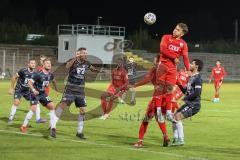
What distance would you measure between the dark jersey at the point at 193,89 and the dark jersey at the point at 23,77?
17.5 ft

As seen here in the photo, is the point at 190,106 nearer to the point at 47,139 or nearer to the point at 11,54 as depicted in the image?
the point at 47,139

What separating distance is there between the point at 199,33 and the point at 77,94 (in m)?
91.9

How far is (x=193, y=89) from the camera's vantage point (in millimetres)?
12188

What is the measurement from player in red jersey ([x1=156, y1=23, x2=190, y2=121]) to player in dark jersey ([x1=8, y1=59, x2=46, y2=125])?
520 cm

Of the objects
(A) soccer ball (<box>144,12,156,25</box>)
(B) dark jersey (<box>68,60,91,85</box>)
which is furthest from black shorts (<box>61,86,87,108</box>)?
(A) soccer ball (<box>144,12,156,25</box>)

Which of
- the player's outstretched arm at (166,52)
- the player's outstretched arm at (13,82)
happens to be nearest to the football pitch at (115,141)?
the player's outstretched arm at (13,82)

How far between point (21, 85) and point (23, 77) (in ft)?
1.13

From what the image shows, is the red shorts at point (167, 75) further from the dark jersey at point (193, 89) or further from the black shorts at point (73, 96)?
the black shorts at point (73, 96)

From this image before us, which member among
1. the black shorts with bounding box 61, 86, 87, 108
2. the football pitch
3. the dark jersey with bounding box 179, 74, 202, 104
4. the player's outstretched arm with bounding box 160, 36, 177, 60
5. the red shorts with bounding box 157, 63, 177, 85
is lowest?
the football pitch

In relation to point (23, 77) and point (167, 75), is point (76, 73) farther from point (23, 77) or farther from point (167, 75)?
point (23, 77)

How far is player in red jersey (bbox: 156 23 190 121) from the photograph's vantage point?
11547 mm

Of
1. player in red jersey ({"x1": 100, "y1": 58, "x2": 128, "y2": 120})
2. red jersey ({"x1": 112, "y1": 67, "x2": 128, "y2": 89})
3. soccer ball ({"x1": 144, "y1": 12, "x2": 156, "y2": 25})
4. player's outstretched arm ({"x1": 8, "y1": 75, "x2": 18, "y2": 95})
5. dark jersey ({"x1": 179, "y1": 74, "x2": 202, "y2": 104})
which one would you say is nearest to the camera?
dark jersey ({"x1": 179, "y1": 74, "x2": 202, "y2": 104})

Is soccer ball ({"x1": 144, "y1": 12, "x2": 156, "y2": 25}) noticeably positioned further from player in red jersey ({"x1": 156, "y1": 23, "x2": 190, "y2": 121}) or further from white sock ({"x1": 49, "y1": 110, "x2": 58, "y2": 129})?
player in red jersey ({"x1": 156, "y1": 23, "x2": 190, "y2": 121})

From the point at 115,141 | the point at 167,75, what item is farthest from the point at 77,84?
the point at 167,75
